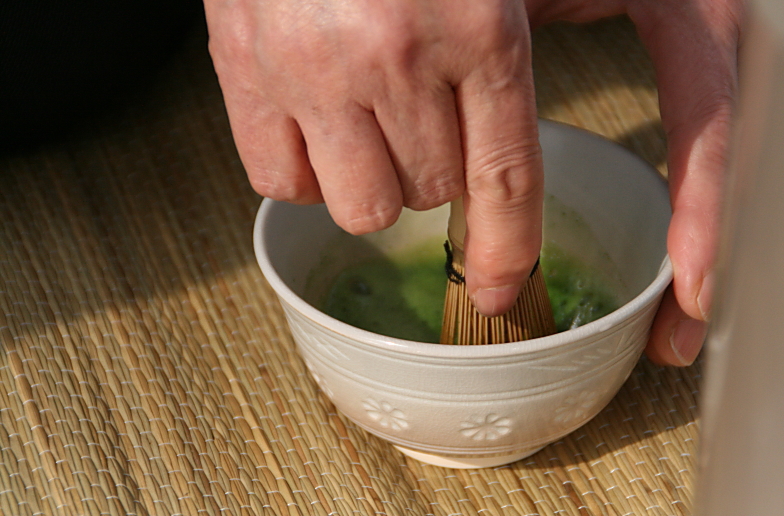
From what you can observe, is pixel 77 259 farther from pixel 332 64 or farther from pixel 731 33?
pixel 731 33

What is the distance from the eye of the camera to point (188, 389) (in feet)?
1.42

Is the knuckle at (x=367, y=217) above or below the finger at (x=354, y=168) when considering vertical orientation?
below

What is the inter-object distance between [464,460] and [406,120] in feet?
0.65

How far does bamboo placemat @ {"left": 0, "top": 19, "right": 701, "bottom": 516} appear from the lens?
0.39m

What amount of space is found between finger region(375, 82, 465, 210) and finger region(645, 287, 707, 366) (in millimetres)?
152

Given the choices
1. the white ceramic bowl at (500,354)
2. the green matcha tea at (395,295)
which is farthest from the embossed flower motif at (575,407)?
the green matcha tea at (395,295)

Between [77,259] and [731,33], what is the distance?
0.41m

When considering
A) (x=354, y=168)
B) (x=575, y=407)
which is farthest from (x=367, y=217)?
(x=575, y=407)

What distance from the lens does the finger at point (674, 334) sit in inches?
15.0

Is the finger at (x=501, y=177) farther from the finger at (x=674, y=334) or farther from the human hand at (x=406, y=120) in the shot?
the finger at (x=674, y=334)

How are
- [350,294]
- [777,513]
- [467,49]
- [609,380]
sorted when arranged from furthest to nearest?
[350,294] → [609,380] → [467,49] → [777,513]

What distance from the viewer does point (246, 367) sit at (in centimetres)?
45

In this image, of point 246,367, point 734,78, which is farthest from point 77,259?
point 734,78

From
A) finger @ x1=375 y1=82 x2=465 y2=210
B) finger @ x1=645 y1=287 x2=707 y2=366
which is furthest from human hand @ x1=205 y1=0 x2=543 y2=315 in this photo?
finger @ x1=645 y1=287 x2=707 y2=366
